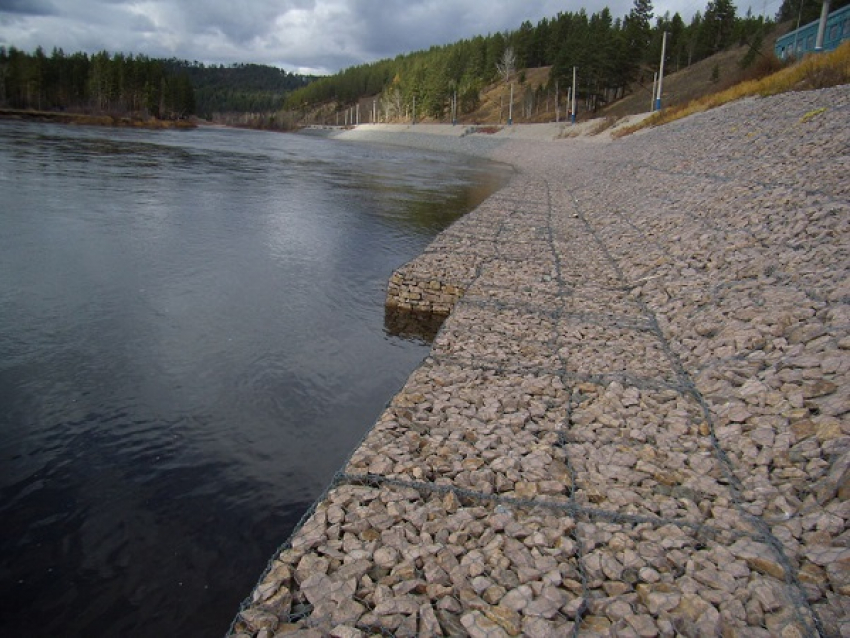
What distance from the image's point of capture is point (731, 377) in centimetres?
795

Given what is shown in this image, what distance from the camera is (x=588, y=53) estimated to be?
280 ft

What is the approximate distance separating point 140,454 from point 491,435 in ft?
16.3

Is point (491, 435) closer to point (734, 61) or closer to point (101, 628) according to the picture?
point (101, 628)

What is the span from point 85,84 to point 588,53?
125 meters

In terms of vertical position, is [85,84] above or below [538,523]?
above

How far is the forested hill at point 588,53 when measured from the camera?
284ft

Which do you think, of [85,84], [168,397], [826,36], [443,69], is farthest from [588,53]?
[85,84]

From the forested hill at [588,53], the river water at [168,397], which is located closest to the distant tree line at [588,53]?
the forested hill at [588,53]

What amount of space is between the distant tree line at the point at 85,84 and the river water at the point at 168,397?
13649cm

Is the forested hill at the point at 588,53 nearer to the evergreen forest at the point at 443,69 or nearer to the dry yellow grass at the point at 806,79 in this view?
the evergreen forest at the point at 443,69

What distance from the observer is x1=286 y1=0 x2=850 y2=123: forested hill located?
8650 cm

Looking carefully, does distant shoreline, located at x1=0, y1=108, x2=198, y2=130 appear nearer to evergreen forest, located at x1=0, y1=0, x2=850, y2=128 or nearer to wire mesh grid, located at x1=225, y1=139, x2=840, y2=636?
evergreen forest, located at x1=0, y1=0, x2=850, y2=128

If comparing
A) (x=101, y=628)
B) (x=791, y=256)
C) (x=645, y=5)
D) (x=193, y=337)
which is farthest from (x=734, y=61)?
(x=101, y=628)

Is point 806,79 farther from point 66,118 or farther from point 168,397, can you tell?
point 66,118
